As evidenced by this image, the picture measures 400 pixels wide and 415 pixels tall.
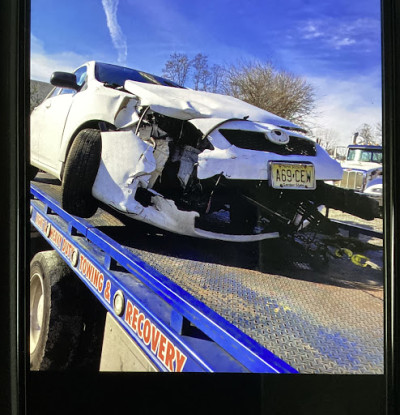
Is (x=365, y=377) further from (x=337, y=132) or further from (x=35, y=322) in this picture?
(x=35, y=322)

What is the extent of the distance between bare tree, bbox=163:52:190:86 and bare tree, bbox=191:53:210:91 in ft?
0.12

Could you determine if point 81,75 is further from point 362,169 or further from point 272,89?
point 362,169

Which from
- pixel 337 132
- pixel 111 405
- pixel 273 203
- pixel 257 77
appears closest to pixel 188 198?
pixel 273 203

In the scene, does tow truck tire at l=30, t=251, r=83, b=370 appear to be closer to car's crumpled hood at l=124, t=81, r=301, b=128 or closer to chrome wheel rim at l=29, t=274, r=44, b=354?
chrome wheel rim at l=29, t=274, r=44, b=354

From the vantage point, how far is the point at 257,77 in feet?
5.63

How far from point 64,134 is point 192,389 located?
5.25 feet

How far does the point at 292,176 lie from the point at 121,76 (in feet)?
3.37

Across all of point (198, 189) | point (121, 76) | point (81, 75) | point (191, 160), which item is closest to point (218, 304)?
point (198, 189)

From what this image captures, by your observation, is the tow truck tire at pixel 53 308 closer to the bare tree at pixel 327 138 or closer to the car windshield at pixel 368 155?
the bare tree at pixel 327 138

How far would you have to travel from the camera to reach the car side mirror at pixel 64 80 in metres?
1.65

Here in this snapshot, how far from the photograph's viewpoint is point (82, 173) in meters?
1.96

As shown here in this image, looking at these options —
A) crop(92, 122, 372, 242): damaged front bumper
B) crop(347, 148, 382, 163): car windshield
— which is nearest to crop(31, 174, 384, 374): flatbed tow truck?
crop(92, 122, 372, 242): damaged front bumper

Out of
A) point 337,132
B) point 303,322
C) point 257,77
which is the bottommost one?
point 303,322

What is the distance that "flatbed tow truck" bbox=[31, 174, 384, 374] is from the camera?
1.38 m
